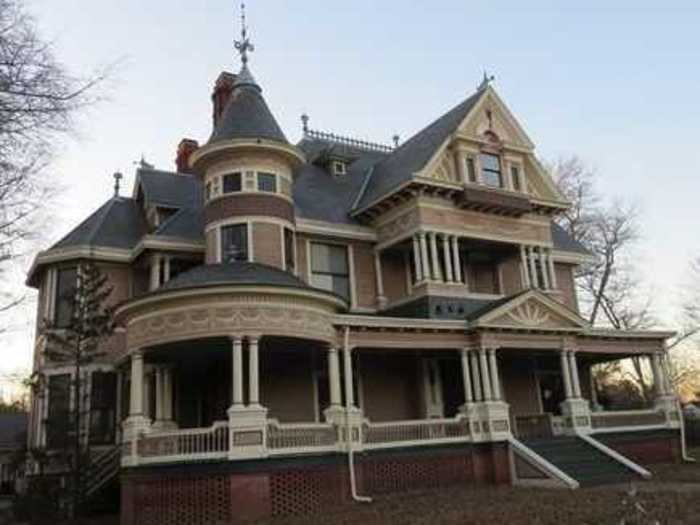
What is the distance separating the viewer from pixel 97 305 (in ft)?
57.9

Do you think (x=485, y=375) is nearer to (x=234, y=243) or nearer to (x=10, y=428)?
(x=234, y=243)

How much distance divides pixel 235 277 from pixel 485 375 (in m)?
7.85

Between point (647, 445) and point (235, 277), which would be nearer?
point (235, 277)

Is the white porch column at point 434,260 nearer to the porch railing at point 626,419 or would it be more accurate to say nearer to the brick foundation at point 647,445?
the porch railing at point 626,419

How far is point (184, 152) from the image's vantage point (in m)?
28.6

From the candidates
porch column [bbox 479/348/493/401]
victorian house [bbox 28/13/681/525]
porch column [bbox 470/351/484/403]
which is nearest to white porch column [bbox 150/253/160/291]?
victorian house [bbox 28/13/681/525]

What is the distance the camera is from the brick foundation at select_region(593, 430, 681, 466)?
864 inches

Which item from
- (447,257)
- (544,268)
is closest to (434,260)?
(447,257)

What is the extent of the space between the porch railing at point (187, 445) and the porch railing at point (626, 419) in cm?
1194

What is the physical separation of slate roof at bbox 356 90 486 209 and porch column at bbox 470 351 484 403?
580 cm

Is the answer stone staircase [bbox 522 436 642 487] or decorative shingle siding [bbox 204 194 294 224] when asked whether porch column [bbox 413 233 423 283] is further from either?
stone staircase [bbox 522 436 642 487]

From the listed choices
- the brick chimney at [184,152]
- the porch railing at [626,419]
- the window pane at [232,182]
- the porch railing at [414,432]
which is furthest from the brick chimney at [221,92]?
the porch railing at [626,419]

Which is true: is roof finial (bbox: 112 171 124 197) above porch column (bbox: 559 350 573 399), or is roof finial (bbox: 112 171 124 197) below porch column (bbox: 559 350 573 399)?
above

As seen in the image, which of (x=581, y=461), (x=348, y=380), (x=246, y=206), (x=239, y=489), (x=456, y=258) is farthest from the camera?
(x=456, y=258)
